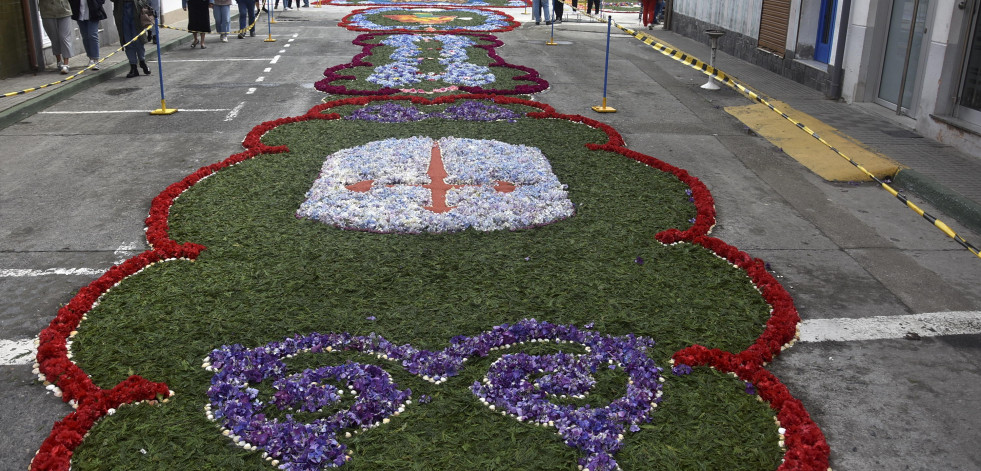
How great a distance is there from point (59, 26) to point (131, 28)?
1273 millimetres

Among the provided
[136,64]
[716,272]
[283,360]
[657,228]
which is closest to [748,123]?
[657,228]

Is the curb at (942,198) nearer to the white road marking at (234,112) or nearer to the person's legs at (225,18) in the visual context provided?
the white road marking at (234,112)

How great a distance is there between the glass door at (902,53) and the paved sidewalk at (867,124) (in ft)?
1.15

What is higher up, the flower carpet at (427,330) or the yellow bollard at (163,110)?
the yellow bollard at (163,110)

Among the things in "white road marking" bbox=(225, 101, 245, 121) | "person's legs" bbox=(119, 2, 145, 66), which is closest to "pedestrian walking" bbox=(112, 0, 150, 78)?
"person's legs" bbox=(119, 2, 145, 66)

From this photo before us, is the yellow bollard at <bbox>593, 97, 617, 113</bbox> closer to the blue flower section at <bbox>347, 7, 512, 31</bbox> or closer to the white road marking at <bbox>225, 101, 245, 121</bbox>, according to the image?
the white road marking at <bbox>225, 101, 245, 121</bbox>

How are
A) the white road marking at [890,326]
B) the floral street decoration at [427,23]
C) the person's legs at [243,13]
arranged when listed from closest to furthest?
A: 1. the white road marking at [890,326]
2. the person's legs at [243,13]
3. the floral street decoration at [427,23]

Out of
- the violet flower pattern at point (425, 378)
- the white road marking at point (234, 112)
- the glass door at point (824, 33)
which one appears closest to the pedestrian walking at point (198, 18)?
the white road marking at point (234, 112)

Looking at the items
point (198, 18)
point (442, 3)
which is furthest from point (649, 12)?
point (198, 18)

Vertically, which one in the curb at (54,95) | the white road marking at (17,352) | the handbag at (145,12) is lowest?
the white road marking at (17,352)

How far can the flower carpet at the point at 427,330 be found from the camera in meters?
4.34

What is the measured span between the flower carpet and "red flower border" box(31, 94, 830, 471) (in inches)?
0.6

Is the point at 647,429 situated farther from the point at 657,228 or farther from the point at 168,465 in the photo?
the point at 657,228

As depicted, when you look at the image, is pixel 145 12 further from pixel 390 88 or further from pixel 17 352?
pixel 17 352
